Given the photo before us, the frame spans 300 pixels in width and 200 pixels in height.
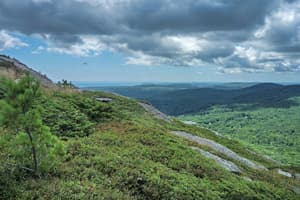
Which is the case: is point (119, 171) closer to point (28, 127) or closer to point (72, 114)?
point (28, 127)

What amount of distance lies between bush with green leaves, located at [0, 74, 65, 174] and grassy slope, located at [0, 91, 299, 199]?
619 millimetres

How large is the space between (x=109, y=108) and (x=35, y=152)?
12.7m

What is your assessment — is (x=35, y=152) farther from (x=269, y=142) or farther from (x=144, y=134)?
(x=269, y=142)

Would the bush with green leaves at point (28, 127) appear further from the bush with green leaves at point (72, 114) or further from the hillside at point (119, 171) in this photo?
the bush with green leaves at point (72, 114)

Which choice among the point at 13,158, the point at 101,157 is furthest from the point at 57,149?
the point at 101,157

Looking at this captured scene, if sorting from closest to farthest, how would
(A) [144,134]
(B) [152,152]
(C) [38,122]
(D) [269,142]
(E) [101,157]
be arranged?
(C) [38,122] → (E) [101,157] → (B) [152,152] → (A) [144,134] → (D) [269,142]

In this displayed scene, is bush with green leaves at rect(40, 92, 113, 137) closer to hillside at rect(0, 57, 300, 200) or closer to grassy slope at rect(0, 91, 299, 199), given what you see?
hillside at rect(0, 57, 300, 200)

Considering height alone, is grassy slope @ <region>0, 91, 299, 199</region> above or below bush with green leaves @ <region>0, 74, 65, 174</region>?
below

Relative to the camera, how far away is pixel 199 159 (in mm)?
15102

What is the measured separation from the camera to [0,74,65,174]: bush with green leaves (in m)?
8.72

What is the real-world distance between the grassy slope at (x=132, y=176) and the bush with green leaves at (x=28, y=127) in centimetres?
62

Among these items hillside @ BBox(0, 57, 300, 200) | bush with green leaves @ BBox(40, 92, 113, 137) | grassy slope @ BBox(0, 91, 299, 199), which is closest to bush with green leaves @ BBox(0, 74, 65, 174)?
hillside @ BBox(0, 57, 300, 200)

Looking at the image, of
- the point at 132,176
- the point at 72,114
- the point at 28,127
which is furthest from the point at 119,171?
the point at 72,114

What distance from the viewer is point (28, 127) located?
9.00m
